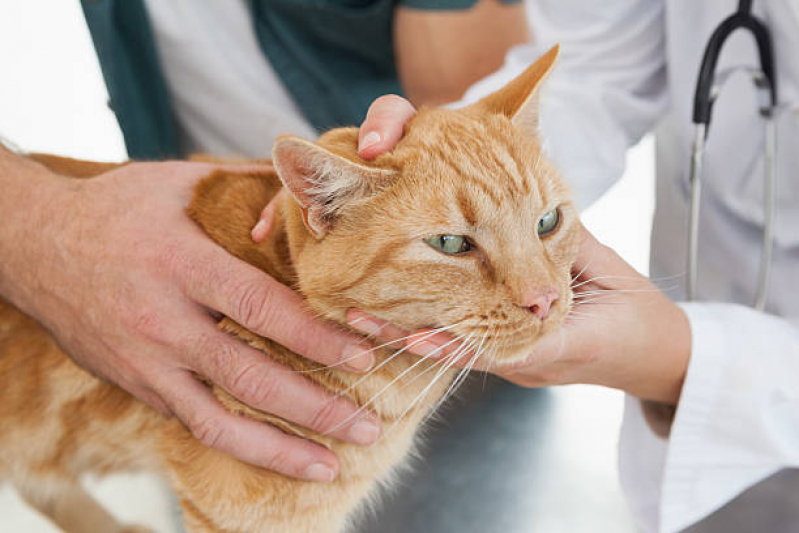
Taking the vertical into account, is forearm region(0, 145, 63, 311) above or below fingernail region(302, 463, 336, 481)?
above

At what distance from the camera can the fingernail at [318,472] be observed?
0.89m

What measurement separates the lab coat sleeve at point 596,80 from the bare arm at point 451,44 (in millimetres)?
308

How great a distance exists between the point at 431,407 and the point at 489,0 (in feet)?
3.63

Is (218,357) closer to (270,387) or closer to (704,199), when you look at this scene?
(270,387)

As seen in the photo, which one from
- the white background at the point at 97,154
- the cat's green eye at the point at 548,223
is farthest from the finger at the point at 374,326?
the white background at the point at 97,154

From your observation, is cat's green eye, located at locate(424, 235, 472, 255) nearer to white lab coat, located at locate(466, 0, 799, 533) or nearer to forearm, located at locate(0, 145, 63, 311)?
white lab coat, located at locate(466, 0, 799, 533)

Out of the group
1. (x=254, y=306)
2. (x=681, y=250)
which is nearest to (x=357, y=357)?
(x=254, y=306)

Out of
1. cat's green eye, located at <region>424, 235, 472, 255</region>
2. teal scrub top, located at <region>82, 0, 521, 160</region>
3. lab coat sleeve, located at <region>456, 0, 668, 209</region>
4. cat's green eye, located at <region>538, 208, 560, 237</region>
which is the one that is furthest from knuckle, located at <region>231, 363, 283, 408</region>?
teal scrub top, located at <region>82, 0, 521, 160</region>

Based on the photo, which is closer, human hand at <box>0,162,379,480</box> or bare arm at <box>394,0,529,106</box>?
human hand at <box>0,162,379,480</box>

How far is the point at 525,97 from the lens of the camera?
2.81 feet

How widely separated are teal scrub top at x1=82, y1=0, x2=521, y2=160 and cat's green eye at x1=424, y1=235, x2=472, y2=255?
0.93 meters

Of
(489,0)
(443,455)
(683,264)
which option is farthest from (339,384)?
(489,0)

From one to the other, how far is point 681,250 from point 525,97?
58cm

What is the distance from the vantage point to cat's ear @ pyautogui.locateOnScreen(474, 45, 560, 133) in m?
0.86
